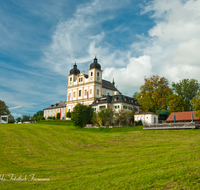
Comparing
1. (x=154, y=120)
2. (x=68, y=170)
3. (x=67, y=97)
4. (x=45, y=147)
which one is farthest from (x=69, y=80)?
(x=68, y=170)

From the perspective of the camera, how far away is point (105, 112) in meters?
43.9

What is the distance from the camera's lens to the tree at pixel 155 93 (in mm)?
57244

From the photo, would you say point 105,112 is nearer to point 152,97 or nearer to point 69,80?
point 152,97

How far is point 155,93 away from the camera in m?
57.3

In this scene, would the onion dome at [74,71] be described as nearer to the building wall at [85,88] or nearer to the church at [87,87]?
the church at [87,87]

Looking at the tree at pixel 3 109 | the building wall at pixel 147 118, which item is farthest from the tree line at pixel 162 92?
the tree at pixel 3 109

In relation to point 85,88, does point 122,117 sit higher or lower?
lower

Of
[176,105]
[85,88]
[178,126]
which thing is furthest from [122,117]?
[85,88]

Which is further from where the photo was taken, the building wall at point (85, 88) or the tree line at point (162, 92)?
the building wall at point (85, 88)

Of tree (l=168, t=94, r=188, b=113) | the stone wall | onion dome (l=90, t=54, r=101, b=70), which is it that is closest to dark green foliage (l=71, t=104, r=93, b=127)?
the stone wall

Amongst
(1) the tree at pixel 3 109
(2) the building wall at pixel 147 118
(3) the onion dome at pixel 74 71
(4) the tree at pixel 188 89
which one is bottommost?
(2) the building wall at pixel 147 118

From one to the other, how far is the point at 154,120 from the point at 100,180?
37.5 meters

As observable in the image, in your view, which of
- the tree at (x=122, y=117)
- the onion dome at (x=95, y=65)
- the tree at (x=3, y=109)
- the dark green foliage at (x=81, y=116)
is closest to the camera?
the tree at (x=122, y=117)

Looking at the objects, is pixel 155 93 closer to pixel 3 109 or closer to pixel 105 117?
pixel 105 117
